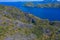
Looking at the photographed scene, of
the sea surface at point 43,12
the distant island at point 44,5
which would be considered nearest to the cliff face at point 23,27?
the sea surface at point 43,12

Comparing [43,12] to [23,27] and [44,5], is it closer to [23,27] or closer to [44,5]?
[44,5]

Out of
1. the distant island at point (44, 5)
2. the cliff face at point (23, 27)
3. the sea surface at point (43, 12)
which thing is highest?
the distant island at point (44, 5)

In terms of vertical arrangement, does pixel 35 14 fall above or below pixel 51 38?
above

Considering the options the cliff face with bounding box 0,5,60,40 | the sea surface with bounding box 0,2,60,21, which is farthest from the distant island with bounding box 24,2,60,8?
the cliff face with bounding box 0,5,60,40

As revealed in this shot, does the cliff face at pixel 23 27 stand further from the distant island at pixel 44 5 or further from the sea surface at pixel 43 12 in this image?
the distant island at pixel 44 5

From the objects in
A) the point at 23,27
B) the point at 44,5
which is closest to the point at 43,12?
the point at 44,5

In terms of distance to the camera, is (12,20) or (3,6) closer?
(12,20)

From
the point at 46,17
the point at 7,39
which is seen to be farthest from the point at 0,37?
the point at 46,17

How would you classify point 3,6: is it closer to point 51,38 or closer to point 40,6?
point 40,6
